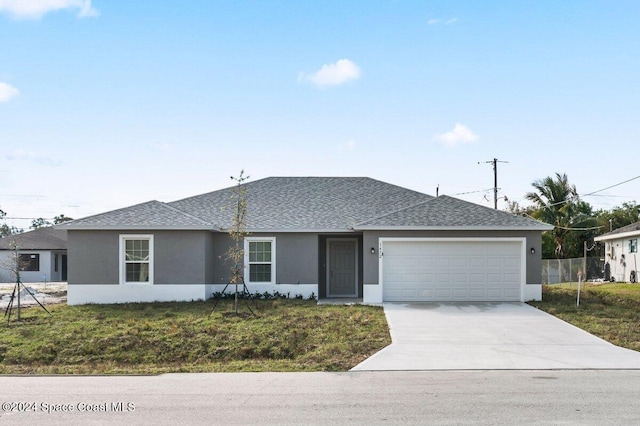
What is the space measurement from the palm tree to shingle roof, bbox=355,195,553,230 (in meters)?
17.9

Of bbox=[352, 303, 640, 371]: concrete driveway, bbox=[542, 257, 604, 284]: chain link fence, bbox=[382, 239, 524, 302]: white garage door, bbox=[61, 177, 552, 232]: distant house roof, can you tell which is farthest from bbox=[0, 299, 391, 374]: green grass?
bbox=[542, 257, 604, 284]: chain link fence

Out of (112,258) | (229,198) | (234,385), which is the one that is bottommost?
(234,385)

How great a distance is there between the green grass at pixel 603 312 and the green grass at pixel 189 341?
5185 mm

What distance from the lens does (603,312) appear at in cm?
1817

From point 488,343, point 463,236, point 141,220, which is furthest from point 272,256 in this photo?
point 488,343

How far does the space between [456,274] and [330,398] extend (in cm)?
1226

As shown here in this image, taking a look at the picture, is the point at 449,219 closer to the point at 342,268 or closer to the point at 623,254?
the point at 342,268

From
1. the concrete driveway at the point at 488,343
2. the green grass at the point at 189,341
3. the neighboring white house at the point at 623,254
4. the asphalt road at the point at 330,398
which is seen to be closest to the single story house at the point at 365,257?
the concrete driveway at the point at 488,343

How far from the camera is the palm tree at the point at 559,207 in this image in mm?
37625

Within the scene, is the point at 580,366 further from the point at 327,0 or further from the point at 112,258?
the point at 112,258

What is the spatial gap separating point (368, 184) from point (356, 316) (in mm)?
10959

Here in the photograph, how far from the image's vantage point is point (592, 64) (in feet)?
A: 62.5

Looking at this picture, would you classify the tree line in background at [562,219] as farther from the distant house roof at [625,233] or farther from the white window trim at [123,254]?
the white window trim at [123,254]

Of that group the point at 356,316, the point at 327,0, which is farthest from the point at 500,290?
the point at 327,0
